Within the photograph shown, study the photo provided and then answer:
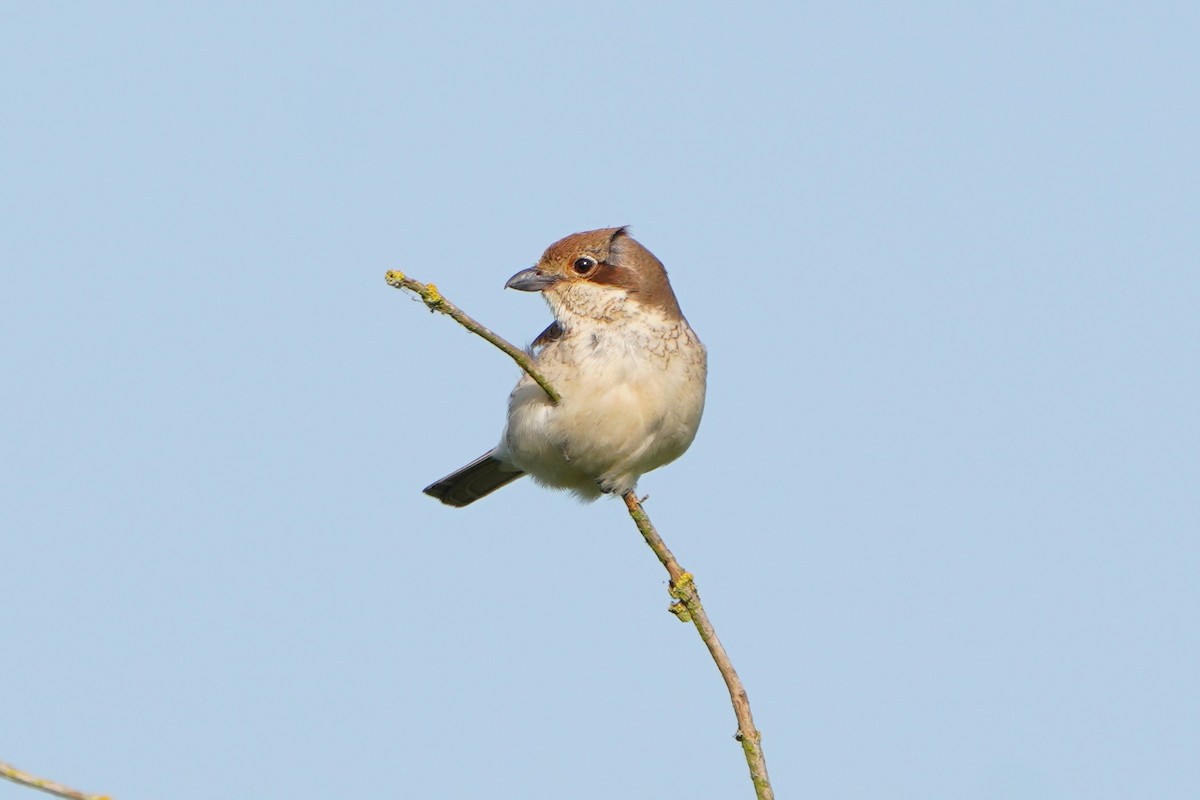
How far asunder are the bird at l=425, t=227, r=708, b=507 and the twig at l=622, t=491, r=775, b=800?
2026mm

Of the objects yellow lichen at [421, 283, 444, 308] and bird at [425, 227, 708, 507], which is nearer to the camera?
yellow lichen at [421, 283, 444, 308]

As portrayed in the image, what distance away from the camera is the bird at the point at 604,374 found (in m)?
6.64

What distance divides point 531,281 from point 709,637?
3637mm

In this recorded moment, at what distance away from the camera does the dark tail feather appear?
27.8 ft

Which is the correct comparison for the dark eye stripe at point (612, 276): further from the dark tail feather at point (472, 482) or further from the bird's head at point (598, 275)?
the dark tail feather at point (472, 482)

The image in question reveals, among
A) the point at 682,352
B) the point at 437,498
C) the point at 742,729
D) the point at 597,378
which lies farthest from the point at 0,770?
the point at 437,498

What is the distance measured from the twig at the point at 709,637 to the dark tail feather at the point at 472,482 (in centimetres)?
388

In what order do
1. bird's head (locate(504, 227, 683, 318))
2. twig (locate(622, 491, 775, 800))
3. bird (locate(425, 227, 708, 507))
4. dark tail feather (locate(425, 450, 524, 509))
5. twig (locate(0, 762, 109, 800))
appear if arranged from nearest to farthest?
twig (locate(0, 762, 109, 800)) < twig (locate(622, 491, 775, 800)) < bird (locate(425, 227, 708, 507)) < bird's head (locate(504, 227, 683, 318)) < dark tail feather (locate(425, 450, 524, 509))

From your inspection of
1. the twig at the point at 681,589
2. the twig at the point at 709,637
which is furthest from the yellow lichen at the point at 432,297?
the twig at the point at 709,637

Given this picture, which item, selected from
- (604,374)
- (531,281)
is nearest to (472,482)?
(531,281)

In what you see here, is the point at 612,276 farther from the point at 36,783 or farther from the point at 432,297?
the point at 36,783

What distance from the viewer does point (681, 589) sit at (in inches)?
179

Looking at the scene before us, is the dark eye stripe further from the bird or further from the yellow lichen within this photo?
the yellow lichen

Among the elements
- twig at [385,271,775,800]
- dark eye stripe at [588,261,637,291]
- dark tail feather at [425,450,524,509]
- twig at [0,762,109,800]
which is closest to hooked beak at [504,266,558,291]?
dark eye stripe at [588,261,637,291]
